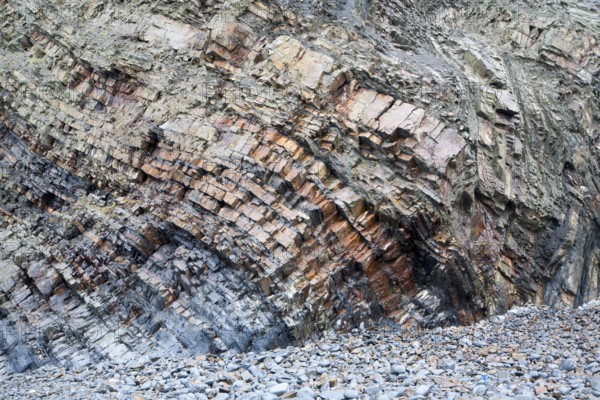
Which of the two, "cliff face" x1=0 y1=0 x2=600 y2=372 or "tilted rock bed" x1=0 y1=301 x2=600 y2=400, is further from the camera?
"cliff face" x1=0 y1=0 x2=600 y2=372

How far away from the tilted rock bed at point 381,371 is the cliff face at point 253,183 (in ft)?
3.00

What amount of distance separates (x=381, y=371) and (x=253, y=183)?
5.45 metres

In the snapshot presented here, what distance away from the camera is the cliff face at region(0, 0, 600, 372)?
51.4 feet

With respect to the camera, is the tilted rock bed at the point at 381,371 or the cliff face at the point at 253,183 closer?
the tilted rock bed at the point at 381,371

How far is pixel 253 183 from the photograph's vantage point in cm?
1609

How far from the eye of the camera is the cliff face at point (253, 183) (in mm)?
15664

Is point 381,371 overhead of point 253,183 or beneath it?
beneath

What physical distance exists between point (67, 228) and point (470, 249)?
1025 cm

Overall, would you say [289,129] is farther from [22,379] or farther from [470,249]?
[22,379]

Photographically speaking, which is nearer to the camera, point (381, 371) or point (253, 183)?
point (381, 371)

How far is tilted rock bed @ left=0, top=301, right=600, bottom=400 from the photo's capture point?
1131cm

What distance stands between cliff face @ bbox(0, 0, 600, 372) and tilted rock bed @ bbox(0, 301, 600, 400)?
0.92 metres

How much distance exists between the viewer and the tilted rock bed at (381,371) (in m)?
11.3

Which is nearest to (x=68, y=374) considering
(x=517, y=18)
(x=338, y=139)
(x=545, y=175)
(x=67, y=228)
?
(x=67, y=228)
